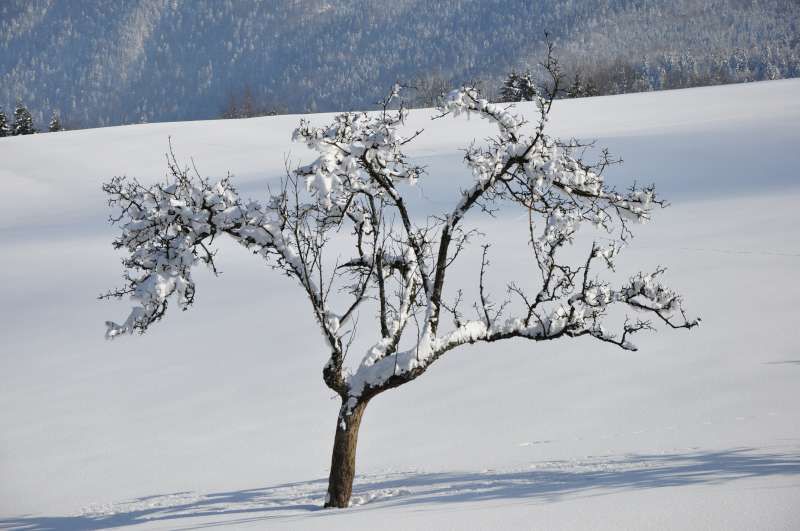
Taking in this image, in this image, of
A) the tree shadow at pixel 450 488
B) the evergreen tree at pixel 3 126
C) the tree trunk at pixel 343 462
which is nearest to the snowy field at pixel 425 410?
the tree shadow at pixel 450 488

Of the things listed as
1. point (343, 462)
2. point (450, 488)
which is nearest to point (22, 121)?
point (343, 462)

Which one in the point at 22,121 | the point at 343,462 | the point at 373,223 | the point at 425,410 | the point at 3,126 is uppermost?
the point at 22,121

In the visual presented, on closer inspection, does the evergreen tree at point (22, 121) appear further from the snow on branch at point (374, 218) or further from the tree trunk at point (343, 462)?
the tree trunk at point (343, 462)

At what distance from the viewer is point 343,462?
8.06 metres

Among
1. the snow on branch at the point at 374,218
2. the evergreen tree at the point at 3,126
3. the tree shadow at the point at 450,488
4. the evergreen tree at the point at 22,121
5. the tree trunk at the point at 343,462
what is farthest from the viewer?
the evergreen tree at the point at 22,121

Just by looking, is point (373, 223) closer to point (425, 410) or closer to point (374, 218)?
point (374, 218)

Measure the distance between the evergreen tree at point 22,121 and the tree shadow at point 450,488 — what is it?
56.0 m

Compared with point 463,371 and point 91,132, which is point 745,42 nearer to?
point 91,132

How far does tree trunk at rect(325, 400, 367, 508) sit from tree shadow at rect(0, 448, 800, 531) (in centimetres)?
27

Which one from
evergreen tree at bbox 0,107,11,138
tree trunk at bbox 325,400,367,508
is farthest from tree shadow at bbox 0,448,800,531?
evergreen tree at bbox 0,107,11,138

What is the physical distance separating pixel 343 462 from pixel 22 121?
196 feet

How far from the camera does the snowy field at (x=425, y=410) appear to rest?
724cm

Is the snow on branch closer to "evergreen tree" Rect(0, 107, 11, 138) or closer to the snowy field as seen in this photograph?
the snowy field

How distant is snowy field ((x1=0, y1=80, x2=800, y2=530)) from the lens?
23.7 feet
